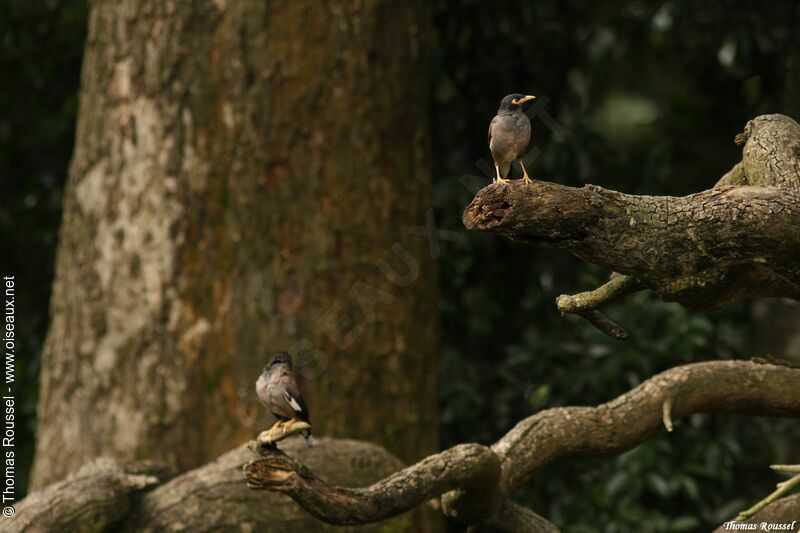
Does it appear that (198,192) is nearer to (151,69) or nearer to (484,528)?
(151,69)

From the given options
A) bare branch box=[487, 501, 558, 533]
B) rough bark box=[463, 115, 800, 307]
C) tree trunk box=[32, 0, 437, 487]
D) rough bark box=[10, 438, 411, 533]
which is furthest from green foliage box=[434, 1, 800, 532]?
rough bark box=[463, 115, 800, 307]

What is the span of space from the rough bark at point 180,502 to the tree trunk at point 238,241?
403 mm

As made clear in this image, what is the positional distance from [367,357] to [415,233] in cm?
50

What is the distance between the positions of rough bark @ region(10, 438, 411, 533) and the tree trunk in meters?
0.40

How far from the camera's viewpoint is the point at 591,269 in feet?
16.2

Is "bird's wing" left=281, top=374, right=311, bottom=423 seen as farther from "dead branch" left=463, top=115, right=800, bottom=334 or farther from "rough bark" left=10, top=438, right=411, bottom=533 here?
"rough bark" left=10, top=438, right=411, bottom=533

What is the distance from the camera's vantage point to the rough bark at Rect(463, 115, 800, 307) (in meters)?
2.27

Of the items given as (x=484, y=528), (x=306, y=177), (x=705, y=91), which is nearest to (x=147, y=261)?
(x=306, y=177)

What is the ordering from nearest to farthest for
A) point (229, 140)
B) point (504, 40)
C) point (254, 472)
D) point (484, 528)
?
point (254, 472)
point (484, 528)
point (229, 140)
point (504, 40)

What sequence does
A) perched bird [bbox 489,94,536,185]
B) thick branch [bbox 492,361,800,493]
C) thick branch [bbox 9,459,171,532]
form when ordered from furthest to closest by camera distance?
thick branch [bbox 9,459,171,532]
thick branch [bbox 492,361,800,493]
perched bird [bbox 489,94,536,185]

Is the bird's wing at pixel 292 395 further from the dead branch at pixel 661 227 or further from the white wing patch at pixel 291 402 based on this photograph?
the dead branch at pixel 661 227

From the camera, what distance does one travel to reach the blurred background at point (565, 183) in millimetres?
4949

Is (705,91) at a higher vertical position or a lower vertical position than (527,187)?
higher

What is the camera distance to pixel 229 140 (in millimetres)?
4207
